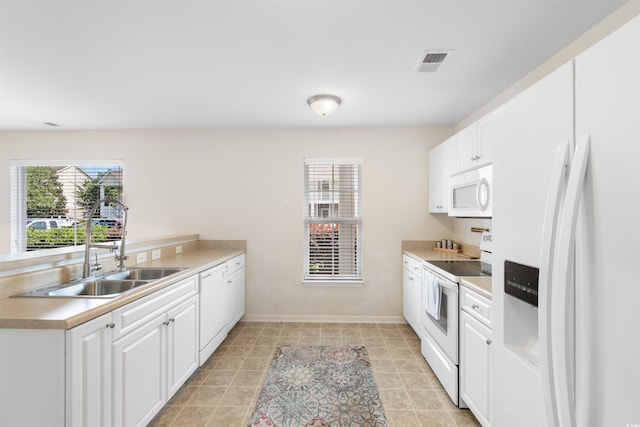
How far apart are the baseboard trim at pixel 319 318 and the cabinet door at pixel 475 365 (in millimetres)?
1738

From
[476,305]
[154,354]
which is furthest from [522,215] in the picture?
[154,354]

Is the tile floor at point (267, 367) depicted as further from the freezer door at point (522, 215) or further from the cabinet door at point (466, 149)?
the cabinet door at point (466, 149)

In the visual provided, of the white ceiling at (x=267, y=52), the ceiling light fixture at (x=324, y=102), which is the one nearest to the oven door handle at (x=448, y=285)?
the white ceiling at (x=267, y=52)

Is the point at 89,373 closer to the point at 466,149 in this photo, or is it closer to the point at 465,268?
the point at 465,268

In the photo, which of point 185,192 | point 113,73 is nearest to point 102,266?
point 113,73

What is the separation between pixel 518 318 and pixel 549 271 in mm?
442

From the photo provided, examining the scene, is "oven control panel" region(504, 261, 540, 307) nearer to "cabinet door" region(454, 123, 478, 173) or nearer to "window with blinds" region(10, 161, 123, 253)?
"cabinet door" region(454, 123, 478, 173)

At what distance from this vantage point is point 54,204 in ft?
13.4

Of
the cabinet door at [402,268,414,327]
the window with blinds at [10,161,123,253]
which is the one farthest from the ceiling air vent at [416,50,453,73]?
the window with blinds at [10,161,123,253]

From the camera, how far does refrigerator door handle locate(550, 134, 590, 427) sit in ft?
2.49

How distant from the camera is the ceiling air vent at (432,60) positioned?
209 centimetres

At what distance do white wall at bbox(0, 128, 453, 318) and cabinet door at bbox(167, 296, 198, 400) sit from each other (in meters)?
1.49

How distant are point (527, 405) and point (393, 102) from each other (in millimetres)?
2692

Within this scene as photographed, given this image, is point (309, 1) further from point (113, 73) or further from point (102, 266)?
point (102, 266)
